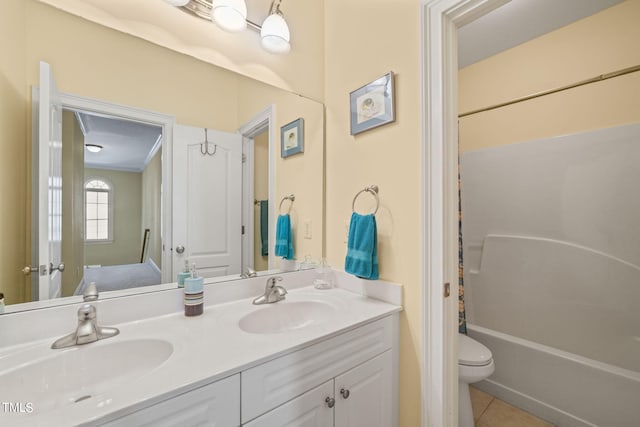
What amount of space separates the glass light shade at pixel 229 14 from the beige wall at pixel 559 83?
75.7 inches

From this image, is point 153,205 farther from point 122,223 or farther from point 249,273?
point 249,273

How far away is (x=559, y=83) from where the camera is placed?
5.91ft

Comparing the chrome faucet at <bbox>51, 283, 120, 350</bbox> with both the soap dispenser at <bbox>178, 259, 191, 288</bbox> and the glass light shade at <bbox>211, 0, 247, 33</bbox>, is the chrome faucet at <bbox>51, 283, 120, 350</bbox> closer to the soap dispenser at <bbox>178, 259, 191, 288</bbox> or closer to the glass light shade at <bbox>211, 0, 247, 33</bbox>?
the soap dispenser at <bbox>178, 259, 191, 288</bbox>

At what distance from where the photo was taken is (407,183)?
1.13 meters

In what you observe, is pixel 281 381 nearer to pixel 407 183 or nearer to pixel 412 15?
pixel 407 183

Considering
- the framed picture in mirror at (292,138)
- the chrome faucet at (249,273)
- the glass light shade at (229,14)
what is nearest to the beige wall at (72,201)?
the chrome faucet at (249,273)

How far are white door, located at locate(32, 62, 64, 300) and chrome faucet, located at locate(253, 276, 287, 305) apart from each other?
688mm

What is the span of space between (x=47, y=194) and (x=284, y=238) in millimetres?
943

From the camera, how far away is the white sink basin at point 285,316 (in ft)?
3.54

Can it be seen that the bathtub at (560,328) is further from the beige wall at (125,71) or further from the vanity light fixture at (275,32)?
the beige wall at (125,71)

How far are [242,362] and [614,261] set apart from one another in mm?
2113

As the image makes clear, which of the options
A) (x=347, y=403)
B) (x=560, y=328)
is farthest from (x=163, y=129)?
(x=560, y=328)

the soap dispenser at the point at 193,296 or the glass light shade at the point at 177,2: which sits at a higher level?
the glass light shade at the point at 177,2

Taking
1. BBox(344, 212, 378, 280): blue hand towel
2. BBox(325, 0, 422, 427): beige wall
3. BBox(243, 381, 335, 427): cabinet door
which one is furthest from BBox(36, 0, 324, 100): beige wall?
BBox(243, 381, 335, 427): cabinet door
